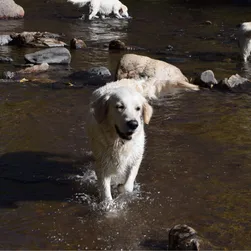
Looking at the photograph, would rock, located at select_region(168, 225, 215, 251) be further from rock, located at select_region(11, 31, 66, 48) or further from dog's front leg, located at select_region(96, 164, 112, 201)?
rock, located at select_region(11, 31, 66, 48)

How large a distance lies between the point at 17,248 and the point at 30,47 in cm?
1045

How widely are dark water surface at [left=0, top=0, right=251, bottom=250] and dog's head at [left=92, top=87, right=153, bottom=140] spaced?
898 mm

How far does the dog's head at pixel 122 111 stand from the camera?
17.9ft

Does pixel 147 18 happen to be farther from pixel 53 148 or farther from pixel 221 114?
pixel 53 148

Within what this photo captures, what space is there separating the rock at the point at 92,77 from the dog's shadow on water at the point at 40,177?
4.02 meters

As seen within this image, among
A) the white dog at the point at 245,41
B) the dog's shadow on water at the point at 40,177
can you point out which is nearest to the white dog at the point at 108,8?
the white dog at the point at 245,41

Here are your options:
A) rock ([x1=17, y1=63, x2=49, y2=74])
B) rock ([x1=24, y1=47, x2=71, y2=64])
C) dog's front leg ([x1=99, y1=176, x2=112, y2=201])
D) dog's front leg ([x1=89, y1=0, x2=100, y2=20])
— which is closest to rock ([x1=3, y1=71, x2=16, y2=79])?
rock ([x1=17, y1=63, x2=49, y2=74])

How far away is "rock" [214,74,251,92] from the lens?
10795 mm

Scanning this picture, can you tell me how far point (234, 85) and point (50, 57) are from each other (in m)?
4.34

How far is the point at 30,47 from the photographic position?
14945mm

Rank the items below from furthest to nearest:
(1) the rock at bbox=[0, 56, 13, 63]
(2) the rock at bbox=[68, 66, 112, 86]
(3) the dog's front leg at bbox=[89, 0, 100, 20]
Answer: (3) the dog's front leg at bbox=[89, 0, 100, 20]
(1) the rock at bbox=[0, 56, 13, 63]
(2) the rock at bbox=[68, 66, 112, 86]

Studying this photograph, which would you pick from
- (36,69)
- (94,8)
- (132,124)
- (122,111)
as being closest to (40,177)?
(122,111)

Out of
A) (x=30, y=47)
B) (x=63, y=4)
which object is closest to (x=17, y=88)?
(x=30, y=47)

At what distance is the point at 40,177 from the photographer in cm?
679
